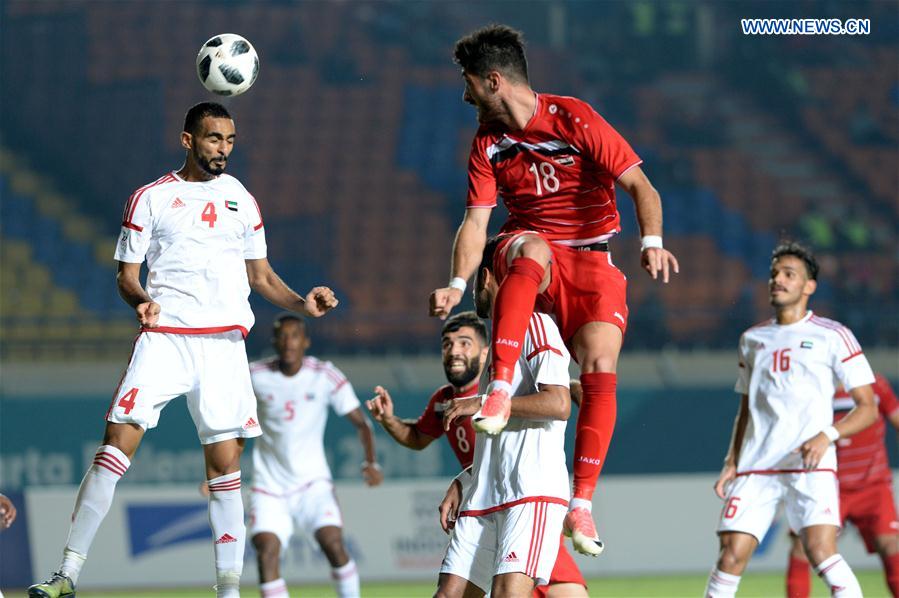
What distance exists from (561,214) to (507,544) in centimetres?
155

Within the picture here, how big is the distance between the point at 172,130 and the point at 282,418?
10.6 m

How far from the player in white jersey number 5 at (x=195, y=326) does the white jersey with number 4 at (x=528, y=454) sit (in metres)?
1.03

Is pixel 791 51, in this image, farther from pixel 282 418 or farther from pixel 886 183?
pixel 282 418

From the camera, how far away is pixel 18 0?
63.5ft

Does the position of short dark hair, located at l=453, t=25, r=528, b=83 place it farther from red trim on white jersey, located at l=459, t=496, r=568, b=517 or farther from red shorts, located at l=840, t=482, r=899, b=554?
red shorts, located at l=840, t=482, r=899, b=554

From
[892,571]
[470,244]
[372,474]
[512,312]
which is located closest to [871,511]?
[892,571]

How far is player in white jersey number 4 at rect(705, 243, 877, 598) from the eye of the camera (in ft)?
22.2

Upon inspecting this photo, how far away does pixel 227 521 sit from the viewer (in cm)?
562

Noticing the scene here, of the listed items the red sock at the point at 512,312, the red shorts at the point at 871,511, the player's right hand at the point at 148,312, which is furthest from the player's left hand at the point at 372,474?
the red sock at the point at 512,312

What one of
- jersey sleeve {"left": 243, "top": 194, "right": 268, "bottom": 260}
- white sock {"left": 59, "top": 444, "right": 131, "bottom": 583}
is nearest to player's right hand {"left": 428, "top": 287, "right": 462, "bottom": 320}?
jersey sleeve {"left": 243, "top": 194, "right": 268, "bottom": 260}

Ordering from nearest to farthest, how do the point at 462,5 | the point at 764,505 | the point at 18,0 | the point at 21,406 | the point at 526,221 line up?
1. the point at 526,221
2. the point at 764,505
3. the point at 21,406
4. the point at 18,0
5. the point at 462,5

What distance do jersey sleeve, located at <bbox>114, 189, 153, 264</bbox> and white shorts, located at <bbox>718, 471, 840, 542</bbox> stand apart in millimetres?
3459

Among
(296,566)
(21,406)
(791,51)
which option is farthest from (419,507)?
(791,51)

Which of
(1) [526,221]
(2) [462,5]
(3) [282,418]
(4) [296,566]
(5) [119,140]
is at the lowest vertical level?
(4) [296,566]
